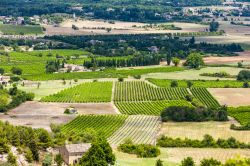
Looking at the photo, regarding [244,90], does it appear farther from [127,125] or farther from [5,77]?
[5,77]

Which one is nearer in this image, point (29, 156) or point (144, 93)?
point (29, 156)

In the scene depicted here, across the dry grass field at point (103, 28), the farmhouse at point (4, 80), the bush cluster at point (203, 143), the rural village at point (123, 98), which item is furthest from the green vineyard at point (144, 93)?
the dry grass field at point (103, 28)

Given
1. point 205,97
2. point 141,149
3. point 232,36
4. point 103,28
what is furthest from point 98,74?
point 103,28

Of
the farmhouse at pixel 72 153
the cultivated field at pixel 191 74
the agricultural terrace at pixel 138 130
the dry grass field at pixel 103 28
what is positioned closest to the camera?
the farmhouse at pixel 72 153

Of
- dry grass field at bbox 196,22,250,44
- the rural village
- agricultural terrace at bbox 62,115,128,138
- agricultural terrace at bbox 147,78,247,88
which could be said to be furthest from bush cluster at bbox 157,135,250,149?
dry grass field at bbox 196,22,250,44

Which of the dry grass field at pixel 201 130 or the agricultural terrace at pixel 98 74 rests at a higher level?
the dry grass field at pixel 201 130

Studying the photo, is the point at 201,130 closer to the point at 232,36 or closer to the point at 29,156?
the point at 29,156

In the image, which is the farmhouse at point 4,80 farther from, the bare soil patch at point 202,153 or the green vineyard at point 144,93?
the bare soil patch at point 202,153
